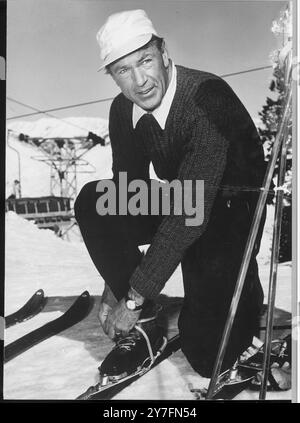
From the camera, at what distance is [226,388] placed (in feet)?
8.75

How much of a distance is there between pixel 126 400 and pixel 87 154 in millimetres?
1272

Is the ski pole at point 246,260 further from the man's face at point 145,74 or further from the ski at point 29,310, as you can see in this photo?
the ski at point 29,310

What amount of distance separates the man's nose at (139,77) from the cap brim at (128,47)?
0.11 metres

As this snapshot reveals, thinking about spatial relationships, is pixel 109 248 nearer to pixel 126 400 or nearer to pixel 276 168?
pixel 126 400

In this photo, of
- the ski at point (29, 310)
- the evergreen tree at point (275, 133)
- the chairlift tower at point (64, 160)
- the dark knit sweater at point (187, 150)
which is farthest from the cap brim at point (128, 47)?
the ski at point (29, 310)

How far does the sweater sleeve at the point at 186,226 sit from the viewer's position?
261 centimetres

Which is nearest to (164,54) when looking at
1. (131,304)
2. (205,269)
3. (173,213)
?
(173,213)

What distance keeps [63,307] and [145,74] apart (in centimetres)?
129

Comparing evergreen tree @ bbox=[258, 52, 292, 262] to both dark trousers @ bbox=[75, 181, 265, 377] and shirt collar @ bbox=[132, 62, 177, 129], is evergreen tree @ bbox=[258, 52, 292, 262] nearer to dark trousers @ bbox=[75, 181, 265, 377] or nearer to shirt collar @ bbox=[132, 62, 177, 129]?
dark trousers @ bbox=[75, 181, 265, 377]

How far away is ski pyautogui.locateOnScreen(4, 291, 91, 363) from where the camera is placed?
109 inches

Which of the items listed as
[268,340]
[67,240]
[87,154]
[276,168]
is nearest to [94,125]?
[87,154]

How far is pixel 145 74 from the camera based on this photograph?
271 cm

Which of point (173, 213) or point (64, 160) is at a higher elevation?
point (64, 160)

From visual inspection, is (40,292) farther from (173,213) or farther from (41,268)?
(173,213)
